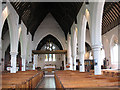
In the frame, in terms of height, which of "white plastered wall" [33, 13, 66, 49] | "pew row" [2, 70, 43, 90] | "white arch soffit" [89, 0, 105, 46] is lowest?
"pew row" [2, 70, 43, 90]

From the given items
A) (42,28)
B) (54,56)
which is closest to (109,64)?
(42,28)

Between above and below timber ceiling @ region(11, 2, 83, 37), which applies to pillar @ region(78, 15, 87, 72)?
below

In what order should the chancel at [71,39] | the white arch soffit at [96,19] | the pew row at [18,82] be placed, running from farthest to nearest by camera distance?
1. the white arch soffit at [96,19]
2. the chancel at [71,39]
3. the pew row at [18,82]

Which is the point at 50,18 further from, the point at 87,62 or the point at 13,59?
the point at 13,59

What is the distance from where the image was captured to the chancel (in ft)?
20.0

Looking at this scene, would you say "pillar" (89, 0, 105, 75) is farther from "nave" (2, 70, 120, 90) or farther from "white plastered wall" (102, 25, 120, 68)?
"white plastered wall" (102, 25, 120, 68)

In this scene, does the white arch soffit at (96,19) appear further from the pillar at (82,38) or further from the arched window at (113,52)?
the arched window at (113,52)

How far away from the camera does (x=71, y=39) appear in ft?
65.1

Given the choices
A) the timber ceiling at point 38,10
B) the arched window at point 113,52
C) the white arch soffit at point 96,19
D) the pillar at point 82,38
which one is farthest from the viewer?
the arched window at point 113,52

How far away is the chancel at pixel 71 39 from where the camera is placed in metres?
6.11

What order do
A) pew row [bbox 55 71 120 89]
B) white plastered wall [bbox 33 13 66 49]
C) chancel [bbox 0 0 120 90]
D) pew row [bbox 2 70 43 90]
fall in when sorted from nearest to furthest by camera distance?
pew row [bbox 55 71 120 89] < pew row [bbox 2 70 43 90] < chancel [bbox 0 0 120 90] < white plastered wall [bbox 33 13 66 49]

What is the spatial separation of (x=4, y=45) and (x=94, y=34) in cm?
1650

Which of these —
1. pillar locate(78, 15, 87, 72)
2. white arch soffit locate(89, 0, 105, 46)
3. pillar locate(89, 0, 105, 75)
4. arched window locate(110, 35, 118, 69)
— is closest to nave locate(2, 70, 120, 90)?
pillar locate(89, 0, 105, 75)

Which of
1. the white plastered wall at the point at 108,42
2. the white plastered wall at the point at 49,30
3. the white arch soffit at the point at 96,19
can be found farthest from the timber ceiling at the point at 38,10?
the white plastered wall at the point at 108,42
